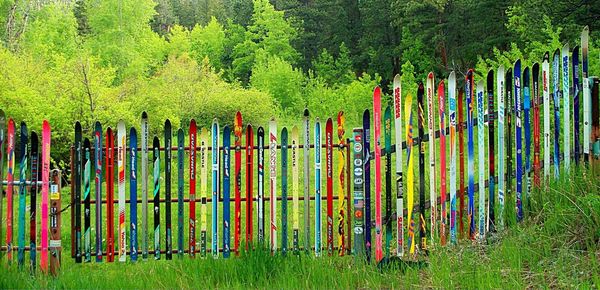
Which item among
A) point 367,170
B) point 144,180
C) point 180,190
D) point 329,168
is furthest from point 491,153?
point 144,180

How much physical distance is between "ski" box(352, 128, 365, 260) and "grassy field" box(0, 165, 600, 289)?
0.31 meters

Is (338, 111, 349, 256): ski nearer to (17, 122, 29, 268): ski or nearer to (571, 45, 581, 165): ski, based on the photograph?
(571, 45, 581, 165): ski

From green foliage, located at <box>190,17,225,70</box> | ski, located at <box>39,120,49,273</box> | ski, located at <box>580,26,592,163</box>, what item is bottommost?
ski, located at <box>39,120,49,273</box>

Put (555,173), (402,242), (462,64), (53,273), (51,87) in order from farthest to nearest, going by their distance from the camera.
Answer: (462,64) → (51,87) → (555,173) → (402,242) → (53,273)

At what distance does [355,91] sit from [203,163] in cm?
3197

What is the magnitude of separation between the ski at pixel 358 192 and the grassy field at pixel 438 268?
1.00 ft

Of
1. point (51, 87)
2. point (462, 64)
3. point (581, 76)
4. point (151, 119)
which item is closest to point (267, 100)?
point (151, 119)

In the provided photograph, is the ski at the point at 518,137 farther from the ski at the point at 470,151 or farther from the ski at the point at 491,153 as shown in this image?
the ski at the point at 470,151

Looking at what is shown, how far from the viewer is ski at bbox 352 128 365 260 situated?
6609mm

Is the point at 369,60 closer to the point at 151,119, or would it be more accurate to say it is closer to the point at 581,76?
the point at 151,119

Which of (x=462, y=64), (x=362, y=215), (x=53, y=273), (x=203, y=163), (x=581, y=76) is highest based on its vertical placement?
(x=462, y=64)

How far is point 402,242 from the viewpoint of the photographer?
6.82m

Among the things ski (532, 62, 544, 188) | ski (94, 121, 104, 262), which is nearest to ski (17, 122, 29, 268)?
ski (94, 121, 104, 262)

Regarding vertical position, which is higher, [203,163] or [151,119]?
[151,119]
